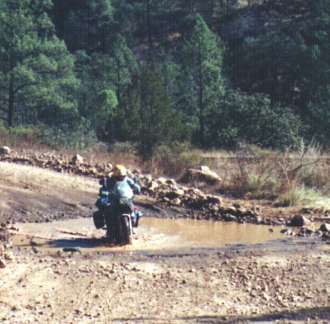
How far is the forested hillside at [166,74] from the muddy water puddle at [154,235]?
1033 cm

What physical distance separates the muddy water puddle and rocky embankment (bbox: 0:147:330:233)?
1.70 ft

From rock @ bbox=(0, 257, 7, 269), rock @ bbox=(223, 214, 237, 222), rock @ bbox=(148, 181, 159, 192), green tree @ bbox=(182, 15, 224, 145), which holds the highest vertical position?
green tree @ bbox=(182, 15, 224, 145)

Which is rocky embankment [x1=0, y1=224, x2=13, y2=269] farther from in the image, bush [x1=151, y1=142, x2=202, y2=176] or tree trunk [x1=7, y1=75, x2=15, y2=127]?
tree trunk [x1=7, y1=75, x2=15, y2=127]

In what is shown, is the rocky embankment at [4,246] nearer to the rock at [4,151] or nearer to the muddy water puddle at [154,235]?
the muddy water puddle at [154,235]

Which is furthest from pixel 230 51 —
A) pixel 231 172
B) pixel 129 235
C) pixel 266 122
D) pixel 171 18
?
pixel 129 235

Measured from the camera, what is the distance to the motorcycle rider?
11523 millimetres

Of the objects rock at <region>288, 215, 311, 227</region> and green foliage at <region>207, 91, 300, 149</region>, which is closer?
rock at <region>288, 215, 311, 227</region>

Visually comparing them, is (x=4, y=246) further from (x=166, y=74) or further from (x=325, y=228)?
(x=166, y=74)

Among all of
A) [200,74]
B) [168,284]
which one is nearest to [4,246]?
[168,284]

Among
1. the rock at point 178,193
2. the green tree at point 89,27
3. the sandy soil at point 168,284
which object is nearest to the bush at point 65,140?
the rock at point 178,193

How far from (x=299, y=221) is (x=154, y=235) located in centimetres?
291

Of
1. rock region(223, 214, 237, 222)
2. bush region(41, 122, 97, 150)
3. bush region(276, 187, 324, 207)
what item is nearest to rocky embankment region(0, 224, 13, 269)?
rock region(223, 214, 237, 222)

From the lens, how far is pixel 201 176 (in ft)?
63.4

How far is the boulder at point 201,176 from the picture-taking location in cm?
1917
